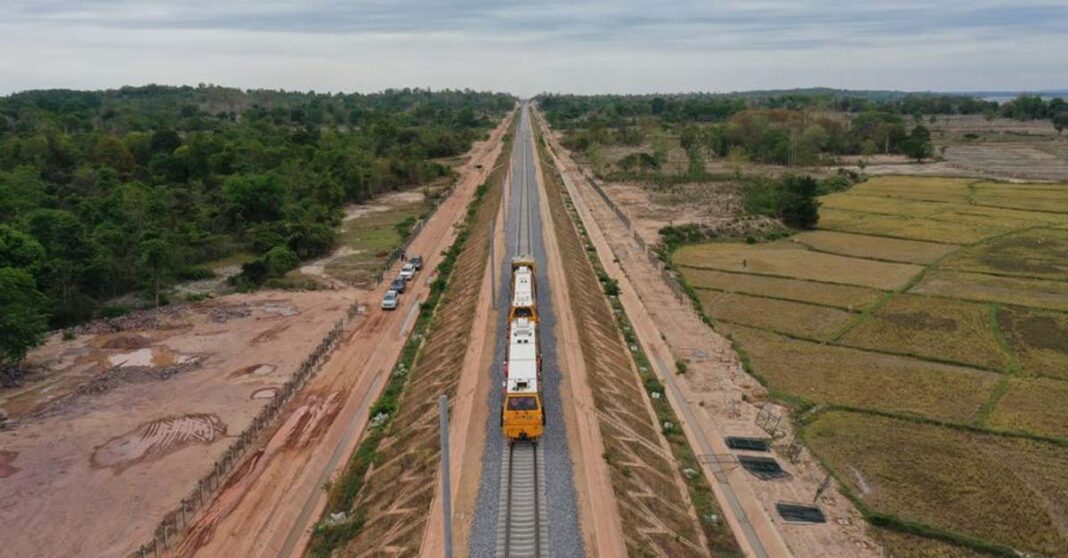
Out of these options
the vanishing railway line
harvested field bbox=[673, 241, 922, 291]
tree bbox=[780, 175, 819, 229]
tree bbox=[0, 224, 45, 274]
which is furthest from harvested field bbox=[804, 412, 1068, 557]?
tree bbox=[0, 224, 45, 274]

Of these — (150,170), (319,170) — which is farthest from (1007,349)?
(150,170)

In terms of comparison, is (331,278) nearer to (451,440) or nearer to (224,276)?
(224,276)

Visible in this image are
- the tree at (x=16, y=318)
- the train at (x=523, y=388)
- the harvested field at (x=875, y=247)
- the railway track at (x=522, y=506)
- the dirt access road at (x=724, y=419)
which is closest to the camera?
the railway track at (x=522, y=506)

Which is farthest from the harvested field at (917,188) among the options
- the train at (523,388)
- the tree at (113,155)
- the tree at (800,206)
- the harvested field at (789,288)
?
the tree at (113,155)

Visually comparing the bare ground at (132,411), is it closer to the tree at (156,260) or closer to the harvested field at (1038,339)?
the tree at (156,260)

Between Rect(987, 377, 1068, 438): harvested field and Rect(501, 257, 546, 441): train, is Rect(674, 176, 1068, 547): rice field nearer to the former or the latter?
Rect(987, 377, 1068, 438): harvested field

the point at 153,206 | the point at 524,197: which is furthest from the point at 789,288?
the point at 153,206
